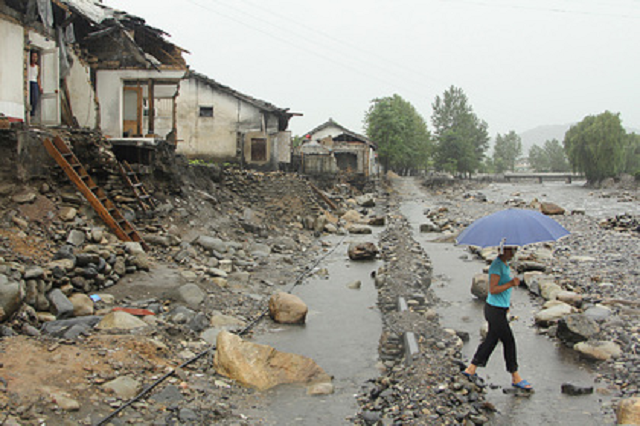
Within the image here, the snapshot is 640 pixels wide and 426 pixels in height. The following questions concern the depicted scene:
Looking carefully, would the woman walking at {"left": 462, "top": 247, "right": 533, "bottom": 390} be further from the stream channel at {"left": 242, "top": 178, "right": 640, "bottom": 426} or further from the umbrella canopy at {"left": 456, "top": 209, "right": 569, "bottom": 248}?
Answer: the stream channel at {"left": 242, "top": 178, "right": 640, "bottom": 426}

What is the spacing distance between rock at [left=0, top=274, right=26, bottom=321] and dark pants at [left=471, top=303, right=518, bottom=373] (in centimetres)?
562

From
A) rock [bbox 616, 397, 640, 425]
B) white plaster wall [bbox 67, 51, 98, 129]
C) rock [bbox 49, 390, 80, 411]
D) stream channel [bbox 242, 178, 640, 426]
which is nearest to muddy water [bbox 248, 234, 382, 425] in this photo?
stream channel [bbox 242, 178, 640, 426]

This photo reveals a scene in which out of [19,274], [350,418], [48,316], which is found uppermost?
[19,274]

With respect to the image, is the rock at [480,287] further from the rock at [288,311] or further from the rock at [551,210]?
the rock at [551,210]

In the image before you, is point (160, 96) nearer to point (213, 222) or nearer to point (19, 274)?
point (213, 222)

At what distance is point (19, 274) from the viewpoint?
275 inches

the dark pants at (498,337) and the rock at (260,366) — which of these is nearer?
the dark pants at (498,337)

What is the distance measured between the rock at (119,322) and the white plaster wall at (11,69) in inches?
235

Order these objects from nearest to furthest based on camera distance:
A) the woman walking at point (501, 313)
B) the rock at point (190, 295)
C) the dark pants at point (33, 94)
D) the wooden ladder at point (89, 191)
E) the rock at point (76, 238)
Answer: the woman walking at point (501, 313)
the rock at point (190, 295)
the rock at point (76, 238)
the wooden ladder at point (89, 191)
the dark pants at point (33, 94)

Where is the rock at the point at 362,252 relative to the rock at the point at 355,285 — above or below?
above

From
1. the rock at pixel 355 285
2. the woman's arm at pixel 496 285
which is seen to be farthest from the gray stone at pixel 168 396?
the rock at pixel 355 285

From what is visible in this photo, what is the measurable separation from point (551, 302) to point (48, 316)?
8.19 metres

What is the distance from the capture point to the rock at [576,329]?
24.9 ft

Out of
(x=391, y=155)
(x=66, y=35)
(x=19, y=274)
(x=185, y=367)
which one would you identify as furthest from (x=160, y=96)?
(x=391, y=155)
